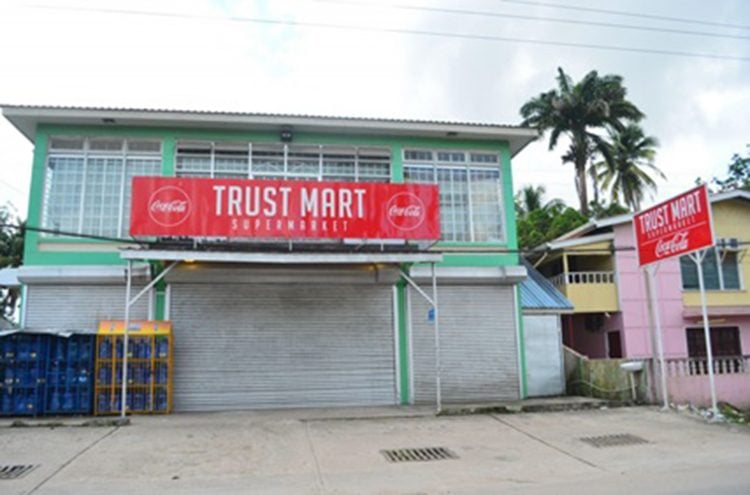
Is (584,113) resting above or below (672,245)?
above

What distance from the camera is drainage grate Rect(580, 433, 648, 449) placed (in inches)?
396

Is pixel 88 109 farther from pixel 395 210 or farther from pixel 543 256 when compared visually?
pixel 543 256

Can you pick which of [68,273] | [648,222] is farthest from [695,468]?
[68,273]

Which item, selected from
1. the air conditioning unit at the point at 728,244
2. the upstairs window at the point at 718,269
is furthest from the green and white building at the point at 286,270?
the air conditioning unit at the point at 728,244

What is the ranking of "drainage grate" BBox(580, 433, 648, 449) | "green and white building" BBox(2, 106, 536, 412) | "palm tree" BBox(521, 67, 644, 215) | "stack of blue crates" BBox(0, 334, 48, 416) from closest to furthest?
"drainage grate" BBox(580, 433, 648, 449)
"stack of blue crates" BBox(0, 334, 48, 416)
"green and white building" BBox(2, 106, 536, 412)
"palm tree" BBox(521, 67, 644, 215)

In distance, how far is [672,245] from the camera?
13.2 m

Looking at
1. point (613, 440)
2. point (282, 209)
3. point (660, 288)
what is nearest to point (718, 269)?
point (660, 288)

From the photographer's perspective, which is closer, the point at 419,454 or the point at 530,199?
the point at 419,454

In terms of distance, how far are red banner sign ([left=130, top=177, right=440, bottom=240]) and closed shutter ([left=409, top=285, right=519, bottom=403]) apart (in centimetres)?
249

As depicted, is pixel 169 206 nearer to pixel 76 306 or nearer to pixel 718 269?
pixel 76 306

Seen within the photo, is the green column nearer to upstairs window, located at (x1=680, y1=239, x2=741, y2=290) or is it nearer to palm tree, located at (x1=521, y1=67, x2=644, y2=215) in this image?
upstairs window, located at (x1=680, y1=239, x2=741, y2=290)

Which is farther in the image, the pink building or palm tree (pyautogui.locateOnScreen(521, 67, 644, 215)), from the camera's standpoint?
palm tree (pyautogui.locateOnScreen(521, 67, 644, 215))

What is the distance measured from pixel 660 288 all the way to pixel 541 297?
552 cm

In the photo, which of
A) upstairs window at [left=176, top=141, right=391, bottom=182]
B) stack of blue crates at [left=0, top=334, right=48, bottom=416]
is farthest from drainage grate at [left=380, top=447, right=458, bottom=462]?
upstairs window at [left=176, top=141, right=391, bottom=182]
